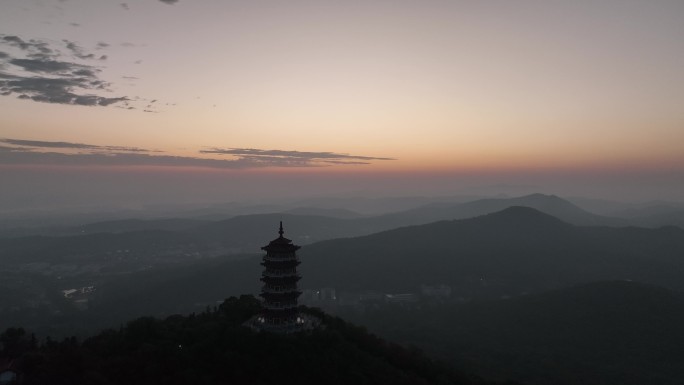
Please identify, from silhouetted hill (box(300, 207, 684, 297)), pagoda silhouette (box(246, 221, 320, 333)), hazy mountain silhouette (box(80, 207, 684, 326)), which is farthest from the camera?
silhouetted hill (box(300, 207, 684, 297))

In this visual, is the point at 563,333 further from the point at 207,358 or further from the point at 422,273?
the point at 207,358

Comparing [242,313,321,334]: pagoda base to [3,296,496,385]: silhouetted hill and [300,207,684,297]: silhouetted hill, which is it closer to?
[3,296,496,385]: silhouetted hill

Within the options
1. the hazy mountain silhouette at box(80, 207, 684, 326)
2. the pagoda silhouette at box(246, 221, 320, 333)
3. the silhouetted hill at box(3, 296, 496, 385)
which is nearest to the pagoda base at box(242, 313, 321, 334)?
the pagoda silhouette at box(246, 221, 320, 333)

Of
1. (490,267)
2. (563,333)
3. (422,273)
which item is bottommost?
(422,273)

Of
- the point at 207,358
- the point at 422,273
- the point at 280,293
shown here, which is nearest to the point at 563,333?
the point at 422,273

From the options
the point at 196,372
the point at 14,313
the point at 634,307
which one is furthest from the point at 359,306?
the point at 14,313

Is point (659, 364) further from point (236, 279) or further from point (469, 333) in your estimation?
point (236, 279)
